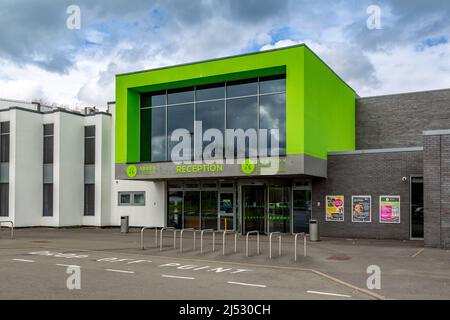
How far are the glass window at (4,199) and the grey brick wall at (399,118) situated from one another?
787 inches

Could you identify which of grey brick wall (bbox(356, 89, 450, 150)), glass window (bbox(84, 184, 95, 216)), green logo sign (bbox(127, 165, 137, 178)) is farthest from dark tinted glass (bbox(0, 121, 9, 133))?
grey brick wall (bbox(356, 89, 450, 150))

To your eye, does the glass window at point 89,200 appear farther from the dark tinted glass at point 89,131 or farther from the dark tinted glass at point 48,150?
the dark tinted glass at point 89,131

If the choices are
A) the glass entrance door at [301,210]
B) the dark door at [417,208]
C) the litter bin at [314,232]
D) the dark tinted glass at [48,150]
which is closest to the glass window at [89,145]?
the dark tinted glass at [48,150]

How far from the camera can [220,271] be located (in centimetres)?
1186

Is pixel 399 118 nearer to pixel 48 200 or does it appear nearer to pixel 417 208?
pixel 417 208

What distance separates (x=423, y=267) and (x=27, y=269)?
1009cm

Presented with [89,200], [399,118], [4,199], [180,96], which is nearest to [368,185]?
[399,118]

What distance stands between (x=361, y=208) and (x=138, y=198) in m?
12.7

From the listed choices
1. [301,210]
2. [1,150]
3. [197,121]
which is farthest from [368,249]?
[1,150]

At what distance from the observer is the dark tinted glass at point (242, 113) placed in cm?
2184

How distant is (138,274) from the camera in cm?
1121

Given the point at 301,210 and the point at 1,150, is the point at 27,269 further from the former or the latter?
the point at 1,150

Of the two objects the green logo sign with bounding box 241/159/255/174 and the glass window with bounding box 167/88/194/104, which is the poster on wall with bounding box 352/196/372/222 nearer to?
the green logo sign with bounding box 241/159/255/174

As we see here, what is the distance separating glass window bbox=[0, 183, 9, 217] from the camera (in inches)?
1075
